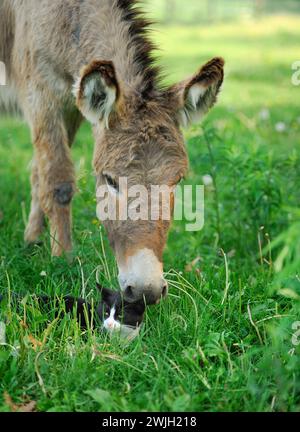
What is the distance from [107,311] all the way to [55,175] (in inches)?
62.2

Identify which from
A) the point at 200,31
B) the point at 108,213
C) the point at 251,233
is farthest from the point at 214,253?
the point at 200,31

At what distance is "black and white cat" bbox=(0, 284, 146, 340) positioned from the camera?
360 centimetres

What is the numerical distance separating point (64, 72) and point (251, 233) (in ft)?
6.32

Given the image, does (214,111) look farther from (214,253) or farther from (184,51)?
(184,51)

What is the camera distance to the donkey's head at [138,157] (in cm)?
355

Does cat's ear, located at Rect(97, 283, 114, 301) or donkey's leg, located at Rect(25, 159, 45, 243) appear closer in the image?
cat's ear, located at Rect(97, 283, 114, 301)

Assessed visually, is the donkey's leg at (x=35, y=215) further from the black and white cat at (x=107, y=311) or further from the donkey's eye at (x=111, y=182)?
the donkey's eye at (x=111, y=182)

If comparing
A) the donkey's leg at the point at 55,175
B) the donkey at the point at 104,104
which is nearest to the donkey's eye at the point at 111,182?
the donkey at the point at 104,104

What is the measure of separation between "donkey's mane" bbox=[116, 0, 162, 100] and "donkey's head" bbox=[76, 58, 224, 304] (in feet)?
0.20

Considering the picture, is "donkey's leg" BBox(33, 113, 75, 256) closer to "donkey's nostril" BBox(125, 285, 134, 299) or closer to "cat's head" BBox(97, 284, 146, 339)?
"cat's head" BBox(97, 284, 146, 339)

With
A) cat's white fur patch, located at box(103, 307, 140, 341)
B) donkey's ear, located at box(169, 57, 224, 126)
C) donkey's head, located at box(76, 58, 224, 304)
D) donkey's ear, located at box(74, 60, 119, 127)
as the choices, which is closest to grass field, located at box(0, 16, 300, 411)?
cat's white fur patch, located at box(103, 307, 140, 341)

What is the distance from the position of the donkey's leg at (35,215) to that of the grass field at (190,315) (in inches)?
3.7

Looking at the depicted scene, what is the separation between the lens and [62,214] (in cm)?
507

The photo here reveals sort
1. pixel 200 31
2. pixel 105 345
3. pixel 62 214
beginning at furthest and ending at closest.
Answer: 1. pixel 200 31
2. pixel 62 214
3. pixel 105 345
